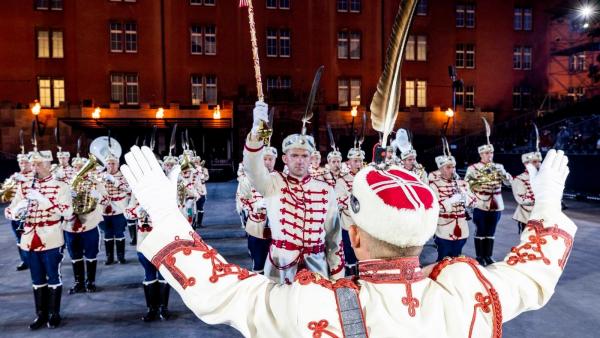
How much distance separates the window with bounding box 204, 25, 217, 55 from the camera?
30.8 metres

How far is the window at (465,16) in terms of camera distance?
110 feet

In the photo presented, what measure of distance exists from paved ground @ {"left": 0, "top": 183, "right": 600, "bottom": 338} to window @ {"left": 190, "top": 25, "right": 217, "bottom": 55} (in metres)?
22.3

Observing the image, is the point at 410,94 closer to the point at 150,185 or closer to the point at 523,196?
the point at 523,196

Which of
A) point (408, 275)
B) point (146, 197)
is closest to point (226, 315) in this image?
point (146, 197)

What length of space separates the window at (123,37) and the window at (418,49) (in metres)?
19.4

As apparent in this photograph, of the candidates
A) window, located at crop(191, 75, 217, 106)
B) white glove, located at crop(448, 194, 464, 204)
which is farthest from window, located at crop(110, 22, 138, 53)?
white glove, located at crop(448, 194, 464, 204)

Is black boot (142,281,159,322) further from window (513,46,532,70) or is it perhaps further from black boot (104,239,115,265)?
window (513,46,532,70)

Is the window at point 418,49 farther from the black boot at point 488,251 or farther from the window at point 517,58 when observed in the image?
the black boot at point 488,251

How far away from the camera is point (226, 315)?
1.62 metres

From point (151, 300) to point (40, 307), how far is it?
58.1 inches

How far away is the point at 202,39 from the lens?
30.8 m

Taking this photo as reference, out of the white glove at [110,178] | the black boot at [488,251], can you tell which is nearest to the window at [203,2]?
the white glove at [110,178]

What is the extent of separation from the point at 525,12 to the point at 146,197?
39.0 meters

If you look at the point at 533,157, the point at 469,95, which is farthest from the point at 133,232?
the point at 469,95
